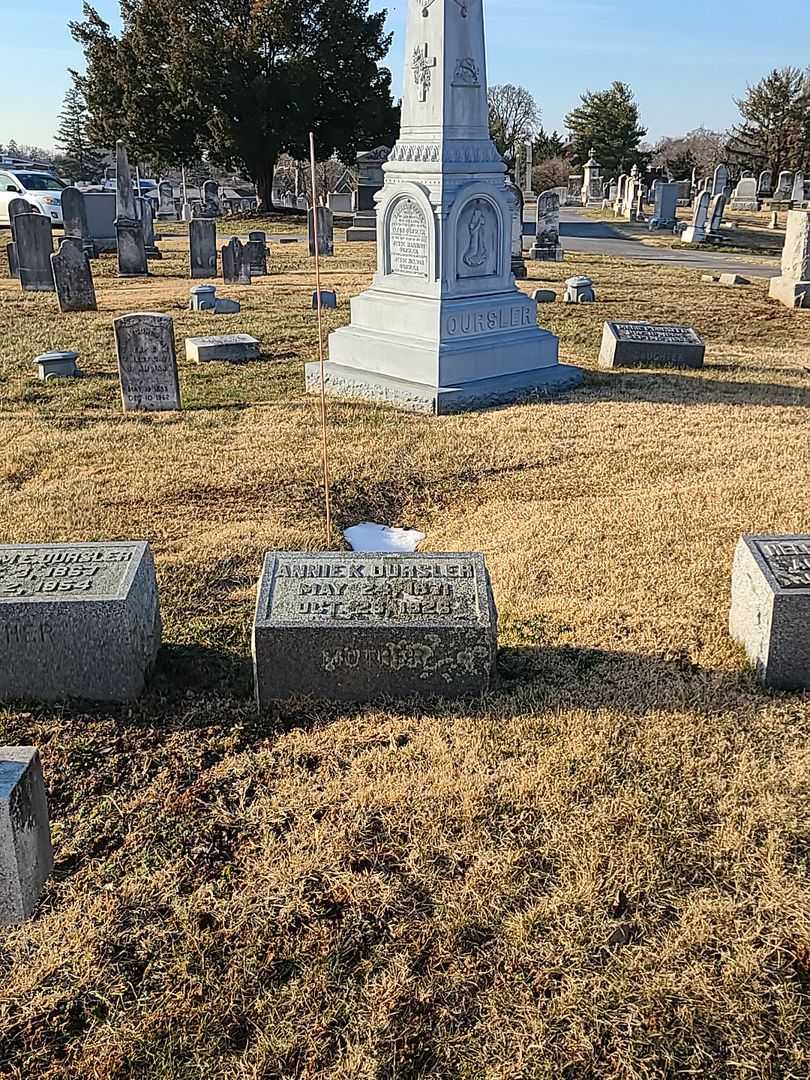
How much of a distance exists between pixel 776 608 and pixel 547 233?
1880 cm

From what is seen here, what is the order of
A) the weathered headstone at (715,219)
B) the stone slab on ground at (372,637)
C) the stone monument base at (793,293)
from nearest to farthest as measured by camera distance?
the stone slab on ground at (372,637) < the stone monument base at (793,293) < the weathered headstone at (715,219)

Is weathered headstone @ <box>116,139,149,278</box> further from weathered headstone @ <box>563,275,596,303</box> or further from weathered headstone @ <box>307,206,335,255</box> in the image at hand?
weathered headstone @ <box>563,275,596,303</box>

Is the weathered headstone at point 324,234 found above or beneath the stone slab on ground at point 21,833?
above

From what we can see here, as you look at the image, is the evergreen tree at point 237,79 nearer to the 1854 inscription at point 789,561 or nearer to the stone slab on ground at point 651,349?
the stone slab on ground at point 651,349

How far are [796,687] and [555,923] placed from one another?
1.81 metres

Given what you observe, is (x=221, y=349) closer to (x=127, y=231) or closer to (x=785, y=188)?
(x=127, y=231)

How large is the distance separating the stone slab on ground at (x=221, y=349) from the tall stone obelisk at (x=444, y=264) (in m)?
1.77

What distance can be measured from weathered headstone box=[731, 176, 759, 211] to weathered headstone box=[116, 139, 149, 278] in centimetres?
2896

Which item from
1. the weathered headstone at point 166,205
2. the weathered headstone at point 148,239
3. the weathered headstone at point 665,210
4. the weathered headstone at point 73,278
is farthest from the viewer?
the weathered headstone at point 166,205

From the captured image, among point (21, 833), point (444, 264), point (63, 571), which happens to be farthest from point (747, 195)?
point (21, 833)

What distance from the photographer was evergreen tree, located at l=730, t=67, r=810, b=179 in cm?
4691

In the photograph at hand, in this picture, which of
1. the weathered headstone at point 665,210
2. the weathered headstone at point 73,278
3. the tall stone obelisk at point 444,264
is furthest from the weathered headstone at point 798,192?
the tall stone obelisk at point 444,264

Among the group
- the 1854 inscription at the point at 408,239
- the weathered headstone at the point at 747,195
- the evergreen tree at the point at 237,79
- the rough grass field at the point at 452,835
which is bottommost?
the rough grass field at the point at 452,835

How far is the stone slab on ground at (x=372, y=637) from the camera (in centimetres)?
372
